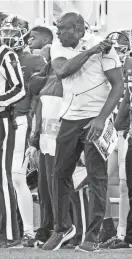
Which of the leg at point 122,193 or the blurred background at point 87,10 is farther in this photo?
the blurred background at point 87,10

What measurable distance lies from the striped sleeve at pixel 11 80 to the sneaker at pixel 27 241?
50.5 inches

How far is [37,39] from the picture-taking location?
36.0 feet

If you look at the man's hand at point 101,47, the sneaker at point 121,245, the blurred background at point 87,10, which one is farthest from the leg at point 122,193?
the blurred background at point 87,10

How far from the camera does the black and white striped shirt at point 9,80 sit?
9211 millimetres

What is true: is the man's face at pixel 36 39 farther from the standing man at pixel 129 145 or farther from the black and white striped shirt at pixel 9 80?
the black and white striped shirt at pixel 9 80

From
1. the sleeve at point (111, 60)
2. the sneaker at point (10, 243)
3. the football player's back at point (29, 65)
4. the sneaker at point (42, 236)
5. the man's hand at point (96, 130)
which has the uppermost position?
the sleeve at point (111, 60)

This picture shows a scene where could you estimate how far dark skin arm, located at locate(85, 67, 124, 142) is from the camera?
27.2ft

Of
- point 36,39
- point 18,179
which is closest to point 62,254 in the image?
point 18,179

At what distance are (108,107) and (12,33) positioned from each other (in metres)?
2.04

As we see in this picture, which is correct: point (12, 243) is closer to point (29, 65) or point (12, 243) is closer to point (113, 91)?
point (113, 91)

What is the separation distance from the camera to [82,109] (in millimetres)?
8500

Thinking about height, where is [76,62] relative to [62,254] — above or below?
above

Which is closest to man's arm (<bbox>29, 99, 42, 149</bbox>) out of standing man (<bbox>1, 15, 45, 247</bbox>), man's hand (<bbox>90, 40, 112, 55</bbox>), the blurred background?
standing man (<bbox>1, 15, 45, 247</bbox>)

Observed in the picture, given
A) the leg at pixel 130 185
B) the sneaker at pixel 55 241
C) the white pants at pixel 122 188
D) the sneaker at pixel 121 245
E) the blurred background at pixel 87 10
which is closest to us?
the sneaker at pixel 55 241
